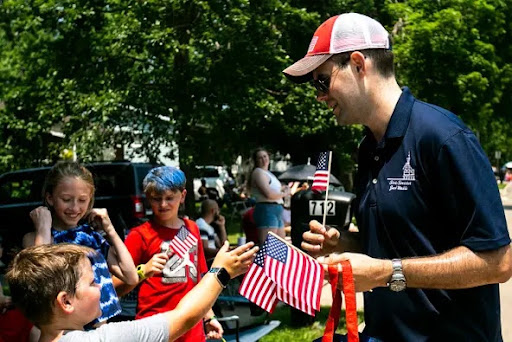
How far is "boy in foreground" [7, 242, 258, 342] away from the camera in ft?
8.67

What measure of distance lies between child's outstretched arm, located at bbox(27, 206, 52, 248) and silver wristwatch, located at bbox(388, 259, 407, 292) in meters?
2.07

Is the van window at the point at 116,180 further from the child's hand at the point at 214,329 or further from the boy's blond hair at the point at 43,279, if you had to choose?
the boy's blond hair at the point at 43,279

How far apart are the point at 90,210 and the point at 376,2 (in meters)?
18.2

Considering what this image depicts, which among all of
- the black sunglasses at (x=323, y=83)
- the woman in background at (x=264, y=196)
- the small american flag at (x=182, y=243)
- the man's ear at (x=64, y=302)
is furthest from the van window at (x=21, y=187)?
the black sunglasses at (x=323, y=83)

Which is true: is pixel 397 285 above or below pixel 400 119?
below

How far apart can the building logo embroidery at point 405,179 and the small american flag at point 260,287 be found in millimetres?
474

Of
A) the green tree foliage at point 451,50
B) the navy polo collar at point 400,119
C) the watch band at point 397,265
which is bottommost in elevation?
the watch band at point 397,265

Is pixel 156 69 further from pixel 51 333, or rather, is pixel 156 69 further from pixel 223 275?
pixel 51 333

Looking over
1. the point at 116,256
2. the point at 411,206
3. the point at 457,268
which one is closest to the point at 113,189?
the point at 116,256

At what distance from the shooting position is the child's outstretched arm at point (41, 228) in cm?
389

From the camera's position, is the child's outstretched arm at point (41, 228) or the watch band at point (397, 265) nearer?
the watch band at point (397, 265)

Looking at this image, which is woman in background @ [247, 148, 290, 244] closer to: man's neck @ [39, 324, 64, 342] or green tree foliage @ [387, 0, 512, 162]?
man's neck @ [39, 324, 64, 342]

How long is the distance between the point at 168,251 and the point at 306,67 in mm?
2193

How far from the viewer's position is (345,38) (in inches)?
106
